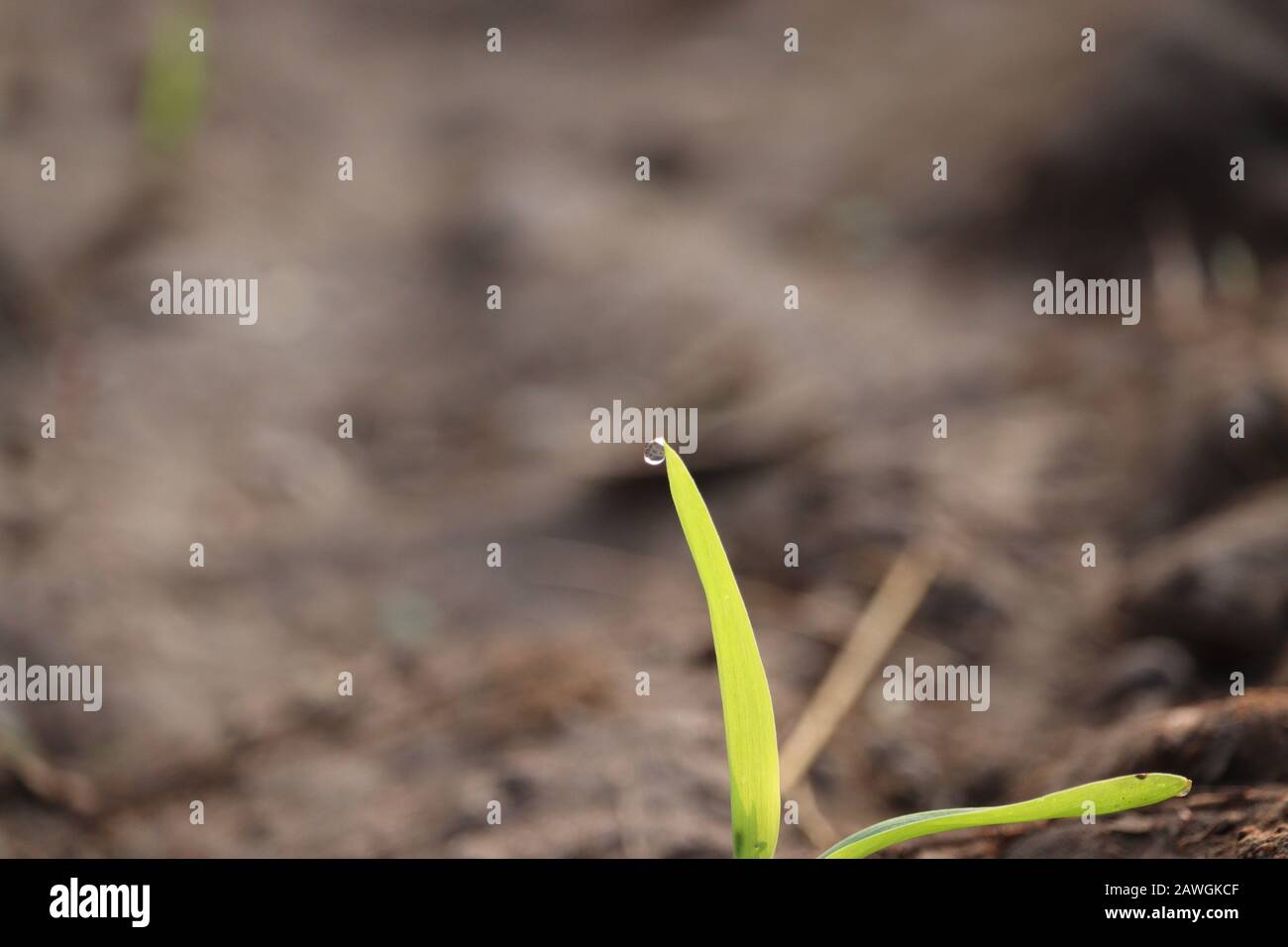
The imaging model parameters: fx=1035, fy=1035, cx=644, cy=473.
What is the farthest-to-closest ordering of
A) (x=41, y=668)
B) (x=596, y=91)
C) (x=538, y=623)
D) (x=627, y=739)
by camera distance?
(x=596, y=91) → (x=538, y=623) → (x=41, y=668) → (x=627, y=739)

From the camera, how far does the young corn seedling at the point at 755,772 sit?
72 centimetres

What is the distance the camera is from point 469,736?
3.93 feet

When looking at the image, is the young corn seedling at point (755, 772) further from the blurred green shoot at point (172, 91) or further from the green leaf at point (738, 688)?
the blurred green shoot at point (172, 91)

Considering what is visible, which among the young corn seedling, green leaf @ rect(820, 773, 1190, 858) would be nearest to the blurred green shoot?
the young corn seedling

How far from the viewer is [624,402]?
6.59ft

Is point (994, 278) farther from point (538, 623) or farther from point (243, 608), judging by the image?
point (243, 608)

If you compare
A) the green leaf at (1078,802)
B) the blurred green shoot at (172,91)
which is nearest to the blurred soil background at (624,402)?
the blurred green shoot at (172,91)

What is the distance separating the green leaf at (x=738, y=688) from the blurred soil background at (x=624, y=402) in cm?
19

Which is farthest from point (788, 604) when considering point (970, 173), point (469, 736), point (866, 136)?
point (866, 136)

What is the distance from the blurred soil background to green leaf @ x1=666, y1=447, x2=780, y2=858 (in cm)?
19

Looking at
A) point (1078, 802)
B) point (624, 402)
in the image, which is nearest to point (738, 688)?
point (1078, 802)

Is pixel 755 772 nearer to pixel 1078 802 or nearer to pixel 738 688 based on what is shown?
pixel 738 688

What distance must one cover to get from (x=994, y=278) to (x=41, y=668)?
184 cm

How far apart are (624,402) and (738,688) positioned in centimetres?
127
